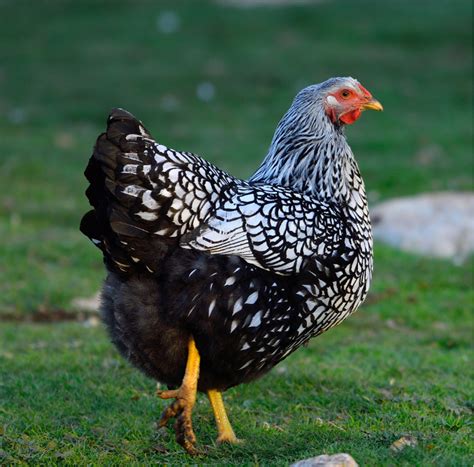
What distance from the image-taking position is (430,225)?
11438 millimetres

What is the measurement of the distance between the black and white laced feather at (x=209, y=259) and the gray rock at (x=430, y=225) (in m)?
5.75

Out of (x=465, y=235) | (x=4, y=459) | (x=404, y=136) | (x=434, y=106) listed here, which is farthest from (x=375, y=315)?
(x=434, y=106)

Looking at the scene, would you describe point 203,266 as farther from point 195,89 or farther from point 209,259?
point 195,89

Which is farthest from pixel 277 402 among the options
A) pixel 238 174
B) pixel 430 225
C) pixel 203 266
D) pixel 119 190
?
pixel 238 174

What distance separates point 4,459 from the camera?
4.85 meters

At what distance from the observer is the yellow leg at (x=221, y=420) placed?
5.55 metres

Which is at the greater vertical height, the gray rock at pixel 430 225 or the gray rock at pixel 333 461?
the gray rock at pixel 430 225

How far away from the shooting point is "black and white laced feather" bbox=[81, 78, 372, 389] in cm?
508

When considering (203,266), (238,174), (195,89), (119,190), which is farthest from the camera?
(195,89)

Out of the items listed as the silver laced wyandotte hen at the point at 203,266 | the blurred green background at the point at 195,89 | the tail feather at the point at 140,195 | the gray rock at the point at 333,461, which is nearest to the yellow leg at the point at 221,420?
the silver laced wyandotte hen at the point at 203,266

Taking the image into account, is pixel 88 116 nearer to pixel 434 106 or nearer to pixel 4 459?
pixel 434 106

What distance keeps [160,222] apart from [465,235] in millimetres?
6802

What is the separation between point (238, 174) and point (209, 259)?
28.7 ft

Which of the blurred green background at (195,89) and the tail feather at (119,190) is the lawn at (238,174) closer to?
the blurred green background at (195,89)
